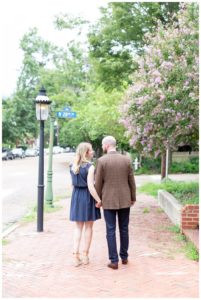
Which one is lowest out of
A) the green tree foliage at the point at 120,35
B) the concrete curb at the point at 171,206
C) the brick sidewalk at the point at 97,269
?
the brick sidewalk at the point at 97,269

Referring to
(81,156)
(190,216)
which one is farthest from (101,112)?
(81,156)

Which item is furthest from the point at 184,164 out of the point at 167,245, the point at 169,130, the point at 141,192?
the point at 167,245

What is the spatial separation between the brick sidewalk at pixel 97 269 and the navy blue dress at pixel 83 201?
2.33 ft

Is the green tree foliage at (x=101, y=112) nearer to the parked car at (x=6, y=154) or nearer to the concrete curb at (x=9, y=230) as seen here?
the concrete curb at (x=9, y=230)

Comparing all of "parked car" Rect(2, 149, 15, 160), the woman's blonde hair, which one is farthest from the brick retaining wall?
"parked car" Rect(2, 149, 15, 160)

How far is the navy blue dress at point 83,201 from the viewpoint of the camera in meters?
6.75

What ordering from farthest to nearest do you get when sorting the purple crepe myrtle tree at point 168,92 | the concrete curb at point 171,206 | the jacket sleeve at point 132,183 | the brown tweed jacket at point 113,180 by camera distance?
the concrete curb at point 171,206 → the purple crepe myrtle tree at point 168,92 → the jacket sleeve at point 132,183 → the brown tweed jacket at point 113,180

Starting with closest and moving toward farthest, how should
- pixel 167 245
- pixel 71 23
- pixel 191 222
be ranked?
pixel 167 245 → pixel 191 222 → pixel 71 23

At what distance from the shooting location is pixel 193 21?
31.7 ft

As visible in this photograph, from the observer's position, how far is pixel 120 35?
55.0 feet

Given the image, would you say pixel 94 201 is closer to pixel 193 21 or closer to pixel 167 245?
pixel 167 245

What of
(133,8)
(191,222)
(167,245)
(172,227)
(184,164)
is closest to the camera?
(167,245)

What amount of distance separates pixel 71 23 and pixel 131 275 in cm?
1457

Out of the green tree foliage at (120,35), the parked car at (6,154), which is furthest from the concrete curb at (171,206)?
the parked car at (6,154)
